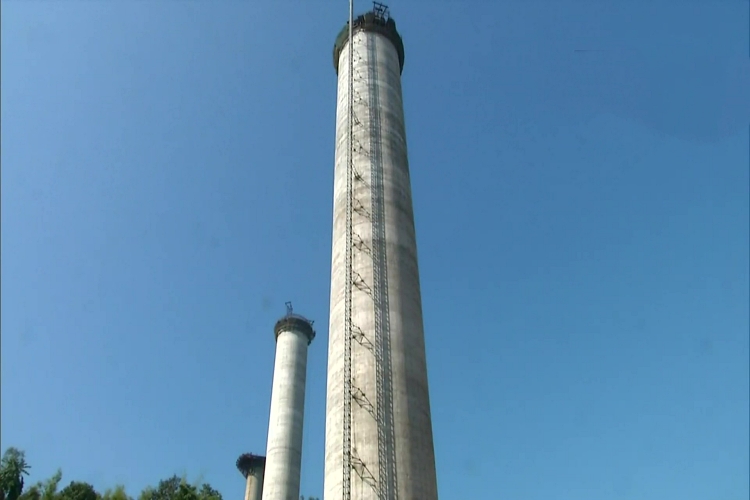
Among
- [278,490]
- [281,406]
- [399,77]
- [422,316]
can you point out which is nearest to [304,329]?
[281,406]

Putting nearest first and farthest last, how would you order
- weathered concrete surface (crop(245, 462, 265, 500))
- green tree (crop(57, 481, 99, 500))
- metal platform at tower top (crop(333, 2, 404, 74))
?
metal platform at tower top (crop(333, 2, 404, 74)) < green tree (crop(57, 481, 99, 500)) < weathered concrete surface (crop(245, 462, 265, 500))

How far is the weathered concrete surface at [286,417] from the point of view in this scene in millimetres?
52500

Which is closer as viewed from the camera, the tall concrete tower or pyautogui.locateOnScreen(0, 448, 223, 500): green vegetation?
the tall concrete tower

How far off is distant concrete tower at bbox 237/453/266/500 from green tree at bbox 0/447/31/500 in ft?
74.2

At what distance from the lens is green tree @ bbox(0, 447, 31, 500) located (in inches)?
2447

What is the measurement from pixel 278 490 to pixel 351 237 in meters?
31.2

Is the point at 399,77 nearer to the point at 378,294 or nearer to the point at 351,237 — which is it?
the point at 351,237

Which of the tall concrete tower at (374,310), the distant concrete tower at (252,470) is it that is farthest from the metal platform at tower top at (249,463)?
the tall concrete tower at (374,310)

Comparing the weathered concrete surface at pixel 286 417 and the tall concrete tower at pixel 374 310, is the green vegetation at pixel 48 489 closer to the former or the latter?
the weathered concrete surface at pixel 286 417

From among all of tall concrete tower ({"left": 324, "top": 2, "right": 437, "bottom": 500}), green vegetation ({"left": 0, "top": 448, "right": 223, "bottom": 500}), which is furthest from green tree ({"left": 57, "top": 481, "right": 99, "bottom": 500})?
tall concrete tower ({"left": 324, "top": 2, "right": 437, "bottom": 500})

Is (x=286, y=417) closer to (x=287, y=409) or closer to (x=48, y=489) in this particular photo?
(x=287, y=409)

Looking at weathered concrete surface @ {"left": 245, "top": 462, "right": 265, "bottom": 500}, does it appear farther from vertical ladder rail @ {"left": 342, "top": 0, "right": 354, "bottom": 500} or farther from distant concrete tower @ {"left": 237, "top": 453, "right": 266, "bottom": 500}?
vertical ladder rail @ {"left": 342, "top": 0, "right": 354, "bottom": 500}

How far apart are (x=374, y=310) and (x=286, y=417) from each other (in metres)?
33.0

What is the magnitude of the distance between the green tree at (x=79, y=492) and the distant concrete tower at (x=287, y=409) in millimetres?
18924
